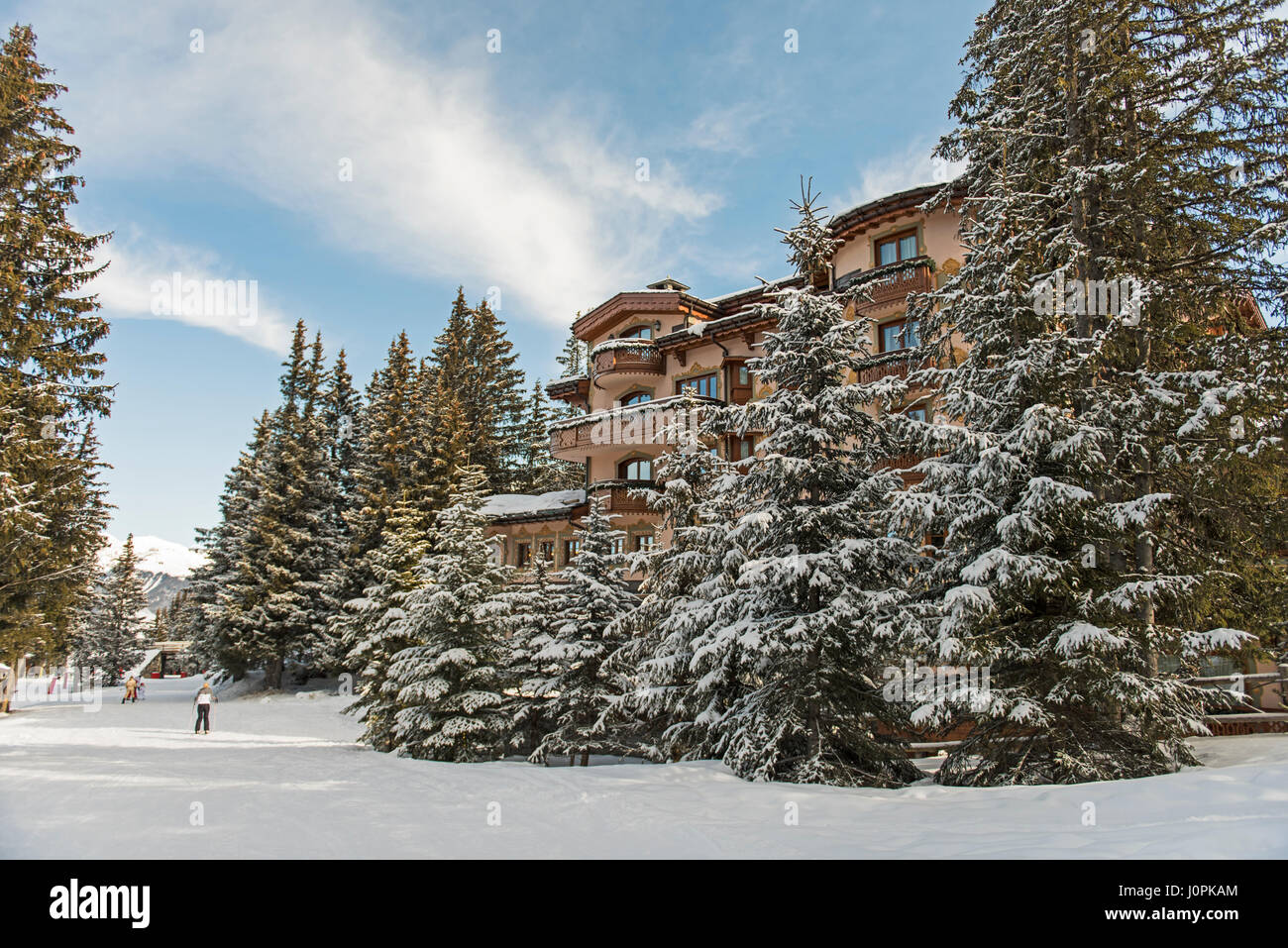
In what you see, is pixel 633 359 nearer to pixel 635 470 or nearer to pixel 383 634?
pixel 635 470

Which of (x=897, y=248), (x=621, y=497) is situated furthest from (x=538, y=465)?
(x=897, y=248)

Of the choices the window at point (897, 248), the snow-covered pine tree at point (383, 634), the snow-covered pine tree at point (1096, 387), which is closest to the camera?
the snow-covered pine tree at point (1096, 387)

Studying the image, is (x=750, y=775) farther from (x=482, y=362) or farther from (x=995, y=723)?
(x=482, y=362)

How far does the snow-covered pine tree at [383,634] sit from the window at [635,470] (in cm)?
1036

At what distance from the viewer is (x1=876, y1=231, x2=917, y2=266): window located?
24.4m

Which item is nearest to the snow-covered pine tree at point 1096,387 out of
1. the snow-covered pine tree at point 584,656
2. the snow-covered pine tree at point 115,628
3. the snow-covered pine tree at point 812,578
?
the snow-covered pine tree at point 812,578

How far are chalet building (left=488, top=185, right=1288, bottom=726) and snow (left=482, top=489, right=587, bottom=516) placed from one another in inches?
4.6

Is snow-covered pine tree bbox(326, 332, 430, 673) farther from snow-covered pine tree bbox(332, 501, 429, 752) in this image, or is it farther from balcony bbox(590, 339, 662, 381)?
balcony bbox(590, 339, 662, 381)

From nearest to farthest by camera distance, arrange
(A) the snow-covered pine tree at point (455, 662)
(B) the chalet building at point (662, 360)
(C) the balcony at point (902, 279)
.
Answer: (A) the snow-covered pine tree at point (455, 662), (C) the balcony at point (902, 279), (B) the chalet building at point (662, 360)

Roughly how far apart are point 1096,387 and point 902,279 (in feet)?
36.5

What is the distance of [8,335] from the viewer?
22922mm

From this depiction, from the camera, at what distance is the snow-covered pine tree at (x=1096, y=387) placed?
444 inches

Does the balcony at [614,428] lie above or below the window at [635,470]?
above

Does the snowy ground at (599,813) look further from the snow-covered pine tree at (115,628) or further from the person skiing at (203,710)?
the snow-covered pine tree at (115,628)
